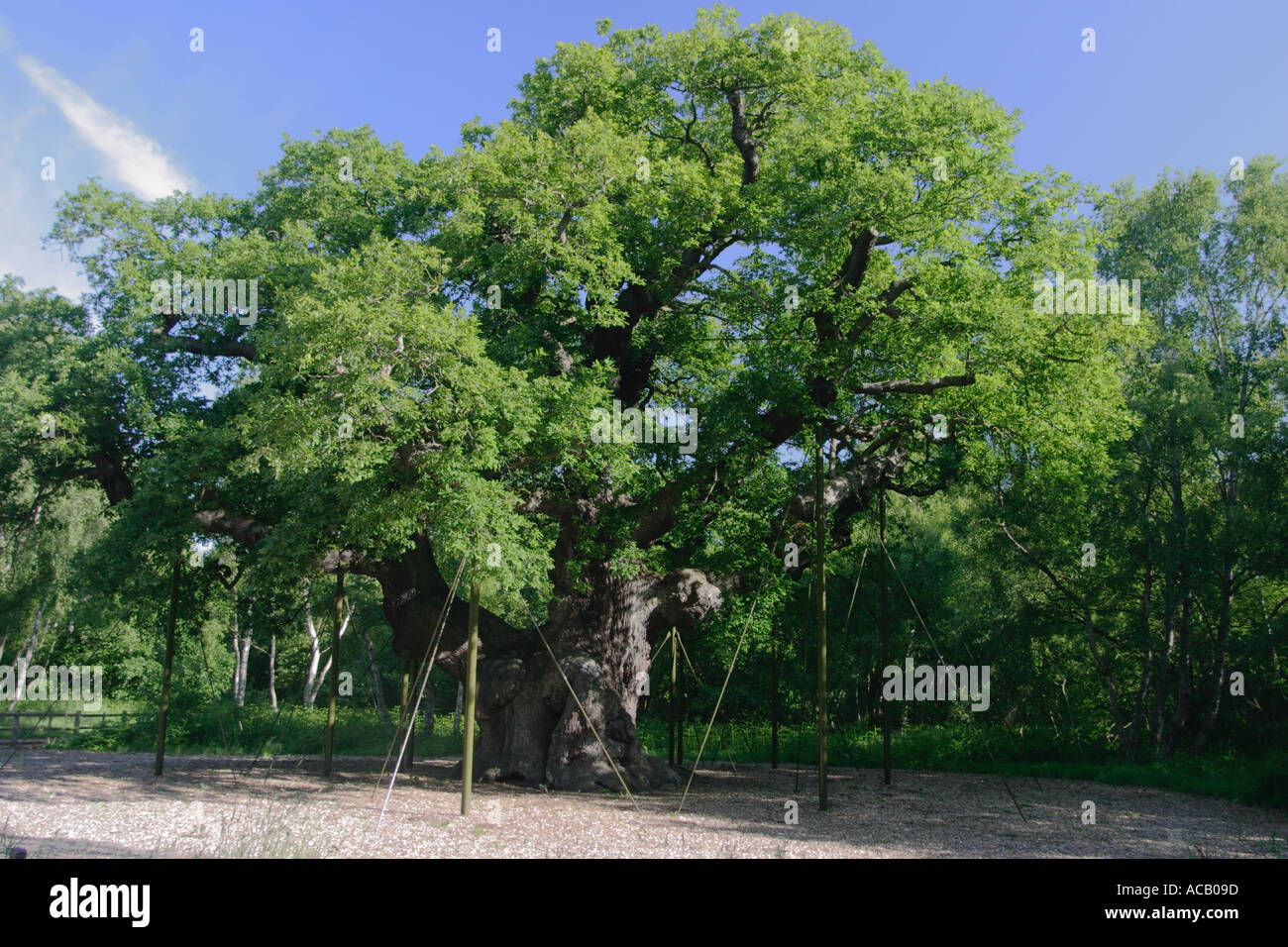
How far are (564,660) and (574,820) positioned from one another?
4.65 m

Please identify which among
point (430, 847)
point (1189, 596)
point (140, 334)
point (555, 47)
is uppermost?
point (555, 47)

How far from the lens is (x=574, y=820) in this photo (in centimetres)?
1070

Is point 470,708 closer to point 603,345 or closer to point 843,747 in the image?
point 603,345

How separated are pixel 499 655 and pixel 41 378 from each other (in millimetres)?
9577

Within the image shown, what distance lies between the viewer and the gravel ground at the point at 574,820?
8609mm

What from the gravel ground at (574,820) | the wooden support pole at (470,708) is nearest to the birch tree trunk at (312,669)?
the gravel ground at (574,820)

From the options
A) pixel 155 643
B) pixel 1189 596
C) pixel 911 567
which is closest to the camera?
pixel 1189 596

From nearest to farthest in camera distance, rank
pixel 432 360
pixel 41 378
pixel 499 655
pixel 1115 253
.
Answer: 1. pixel 432 360
2. pixel 41 378
3. pixel 499 655
4. pixel 1115 253

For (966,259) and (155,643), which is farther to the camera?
(155,643)

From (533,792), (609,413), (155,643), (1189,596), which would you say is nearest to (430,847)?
(533,792)

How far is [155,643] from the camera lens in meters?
38.8

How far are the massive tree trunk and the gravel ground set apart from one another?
1.01m

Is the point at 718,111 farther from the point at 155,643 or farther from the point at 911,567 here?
the point at 155,643

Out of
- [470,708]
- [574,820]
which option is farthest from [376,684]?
[574,820]
